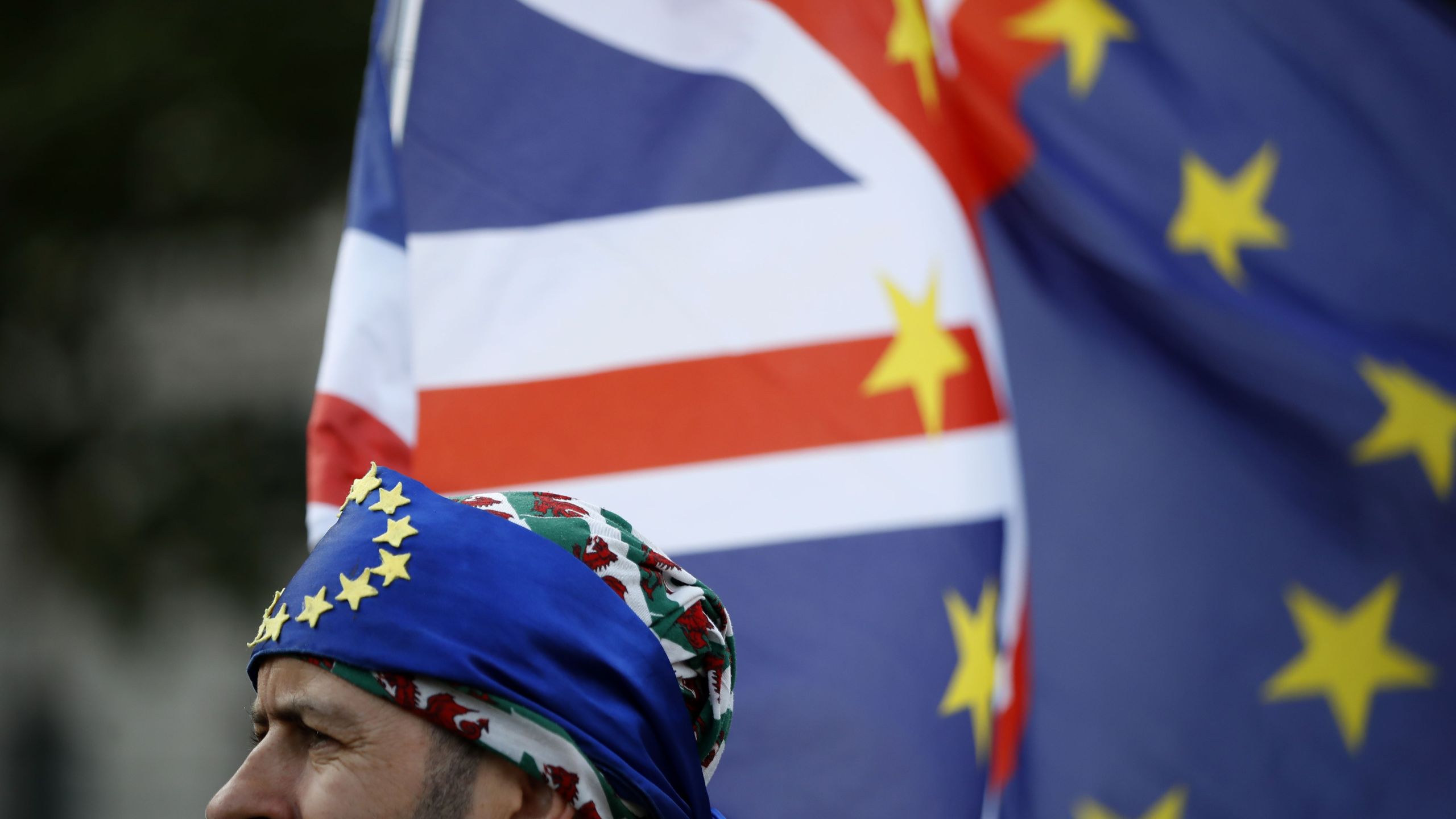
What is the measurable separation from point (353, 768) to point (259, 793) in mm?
134

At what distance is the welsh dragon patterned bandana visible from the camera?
196 centimetres

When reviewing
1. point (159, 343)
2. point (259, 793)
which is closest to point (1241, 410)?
point (259, 793)

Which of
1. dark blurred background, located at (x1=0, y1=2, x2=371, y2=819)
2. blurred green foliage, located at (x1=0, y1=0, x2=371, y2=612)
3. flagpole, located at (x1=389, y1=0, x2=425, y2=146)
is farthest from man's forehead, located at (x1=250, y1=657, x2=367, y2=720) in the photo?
dark blurred background, located at (x1=0, y1=2, x2=371, y2=819)

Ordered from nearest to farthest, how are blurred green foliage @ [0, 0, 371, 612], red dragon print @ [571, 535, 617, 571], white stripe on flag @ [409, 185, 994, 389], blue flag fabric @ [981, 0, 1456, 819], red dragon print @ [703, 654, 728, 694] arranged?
red dragon print @ [571, 535, 617, 571] → red dragon print @ [703, 654, 728, 694] → blue flag fabric @ [981, 0, 1456, 819] → white stripe on flag @ [409, 185, 994, 389] → blurred green foliage @ [0, 0, 371, 612]

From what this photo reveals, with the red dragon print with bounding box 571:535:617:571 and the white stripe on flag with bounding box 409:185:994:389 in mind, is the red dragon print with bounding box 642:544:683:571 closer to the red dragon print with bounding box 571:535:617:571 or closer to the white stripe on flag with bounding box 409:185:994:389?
the red dragon print with bounding box 571:535:617:571

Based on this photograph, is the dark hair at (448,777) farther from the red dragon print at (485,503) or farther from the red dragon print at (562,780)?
the red dragon print at (485,503)

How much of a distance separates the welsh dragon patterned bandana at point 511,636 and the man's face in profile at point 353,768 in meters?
0.04

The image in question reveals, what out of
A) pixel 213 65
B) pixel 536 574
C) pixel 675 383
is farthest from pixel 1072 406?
pixel 213 65

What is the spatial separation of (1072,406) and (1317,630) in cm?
66

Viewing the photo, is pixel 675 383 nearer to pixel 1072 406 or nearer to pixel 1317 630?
pixel 1072 406

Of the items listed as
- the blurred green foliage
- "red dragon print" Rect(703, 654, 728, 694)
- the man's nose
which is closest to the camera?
the man's nose

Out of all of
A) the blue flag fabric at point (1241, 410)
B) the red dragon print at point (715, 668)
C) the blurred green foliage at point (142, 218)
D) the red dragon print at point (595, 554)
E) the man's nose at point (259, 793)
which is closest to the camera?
the man's nose at point (259, 793)

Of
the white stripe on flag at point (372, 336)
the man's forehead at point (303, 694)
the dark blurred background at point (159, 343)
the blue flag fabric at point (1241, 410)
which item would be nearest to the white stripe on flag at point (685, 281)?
the white stripe on flag at point (372, 336)

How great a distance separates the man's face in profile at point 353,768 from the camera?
194 cm
